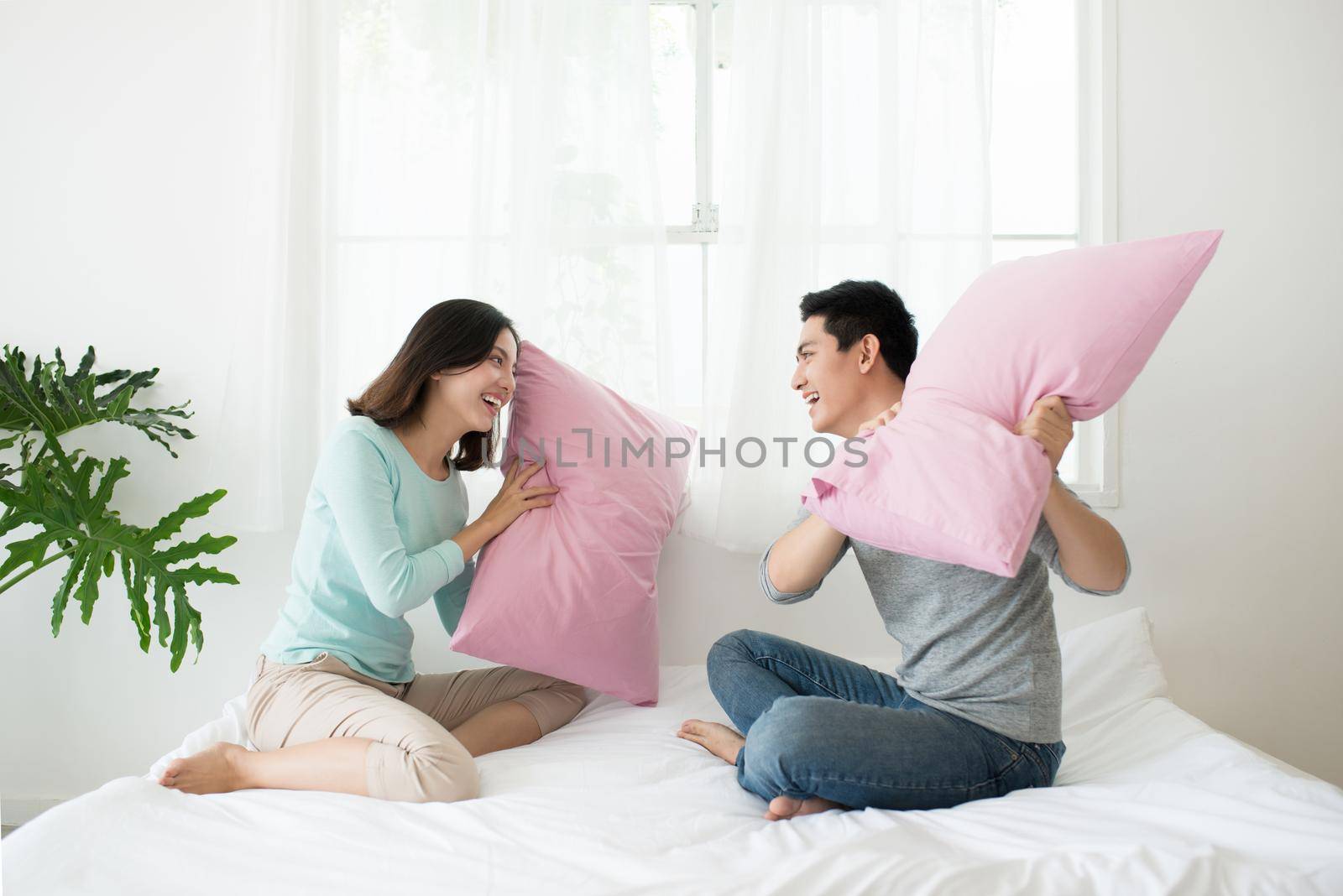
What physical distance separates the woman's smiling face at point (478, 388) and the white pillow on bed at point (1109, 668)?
117 centimetres

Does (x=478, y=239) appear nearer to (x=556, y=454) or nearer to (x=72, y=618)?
(x=556, y=454)

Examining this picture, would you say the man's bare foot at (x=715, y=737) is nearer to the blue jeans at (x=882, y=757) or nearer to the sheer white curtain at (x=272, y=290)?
the blue jeans at (x=882, y=757)

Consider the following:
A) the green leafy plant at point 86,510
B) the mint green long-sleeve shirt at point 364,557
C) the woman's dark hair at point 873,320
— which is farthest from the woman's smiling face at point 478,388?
the woman's dark hair at point 873,320

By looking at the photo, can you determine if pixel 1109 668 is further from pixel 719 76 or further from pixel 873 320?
pixel 719 76

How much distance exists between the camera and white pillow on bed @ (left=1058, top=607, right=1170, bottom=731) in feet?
5.01

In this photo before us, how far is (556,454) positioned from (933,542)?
2.41 feet

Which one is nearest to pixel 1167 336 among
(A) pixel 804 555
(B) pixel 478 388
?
(A) pixel 804 555

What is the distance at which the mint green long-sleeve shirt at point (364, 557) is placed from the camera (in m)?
1.35

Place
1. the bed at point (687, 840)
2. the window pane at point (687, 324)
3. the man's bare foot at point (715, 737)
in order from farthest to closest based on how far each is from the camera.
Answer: the window pane at point (687, 324)
the man's bare foot at point (715, 737)
the bed at point (687, 840)

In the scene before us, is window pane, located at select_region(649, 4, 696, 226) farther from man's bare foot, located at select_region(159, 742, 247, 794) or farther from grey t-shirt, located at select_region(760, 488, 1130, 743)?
man's bare foot, located at select_region(159, 742, 247, 794)

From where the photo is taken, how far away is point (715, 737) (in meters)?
1.37

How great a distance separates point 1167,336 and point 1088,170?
42 centimetres

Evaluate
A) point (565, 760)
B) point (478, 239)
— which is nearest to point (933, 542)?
point (565, 760)

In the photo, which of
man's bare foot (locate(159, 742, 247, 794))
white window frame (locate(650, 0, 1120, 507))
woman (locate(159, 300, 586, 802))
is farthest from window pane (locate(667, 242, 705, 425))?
man's bare foot (locate(159, 742, 247, 794))
